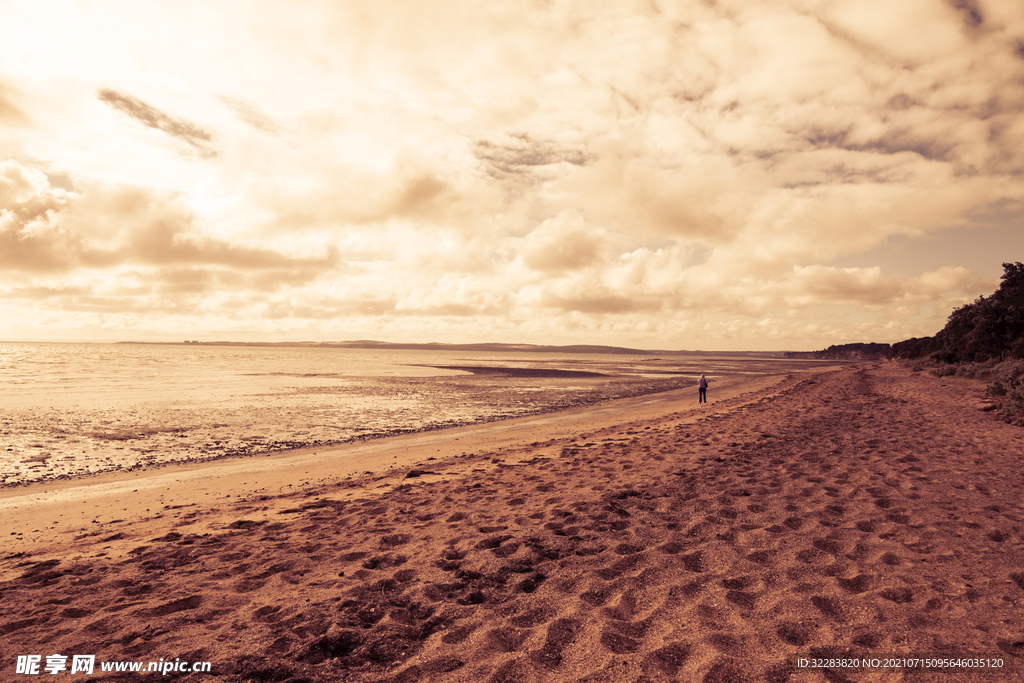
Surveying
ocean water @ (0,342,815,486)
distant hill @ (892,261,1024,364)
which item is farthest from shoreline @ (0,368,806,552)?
distant hill @ (892,261,1024,364)

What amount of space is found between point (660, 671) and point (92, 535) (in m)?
8.99

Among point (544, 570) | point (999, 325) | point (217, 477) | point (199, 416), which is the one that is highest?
point (999, 325)

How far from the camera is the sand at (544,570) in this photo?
12.8 ft

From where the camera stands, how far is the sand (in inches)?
154

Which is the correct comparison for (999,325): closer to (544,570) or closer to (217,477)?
(544,570)

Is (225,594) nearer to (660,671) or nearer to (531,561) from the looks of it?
(531,561)

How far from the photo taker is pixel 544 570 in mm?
5453

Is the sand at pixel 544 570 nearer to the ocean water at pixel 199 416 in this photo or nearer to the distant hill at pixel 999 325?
the ocean water at pixel 199 416

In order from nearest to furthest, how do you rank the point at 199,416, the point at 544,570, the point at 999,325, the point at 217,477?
the point at 544,570 → the point at 217,477 → the point at 199,416 → the point at 999,325

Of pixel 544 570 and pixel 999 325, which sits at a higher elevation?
pixel 999 325

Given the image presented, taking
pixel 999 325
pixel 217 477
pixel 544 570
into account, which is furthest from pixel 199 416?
pixel 999 325

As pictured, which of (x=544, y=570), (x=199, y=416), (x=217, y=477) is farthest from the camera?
(x=199, y=416)

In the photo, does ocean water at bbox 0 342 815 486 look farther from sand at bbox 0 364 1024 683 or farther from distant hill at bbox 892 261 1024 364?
distant hill at bbox 892 261 1024 364

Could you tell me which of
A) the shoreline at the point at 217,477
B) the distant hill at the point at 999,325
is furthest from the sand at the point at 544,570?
the distant hill at the point at 999,325
